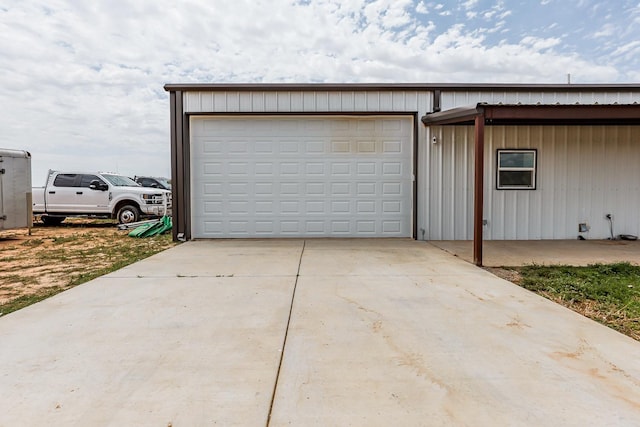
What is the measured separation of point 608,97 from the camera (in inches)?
344

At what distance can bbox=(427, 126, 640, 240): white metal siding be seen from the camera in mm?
8883

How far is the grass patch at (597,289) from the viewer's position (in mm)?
3646

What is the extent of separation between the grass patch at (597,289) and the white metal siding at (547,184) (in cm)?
316

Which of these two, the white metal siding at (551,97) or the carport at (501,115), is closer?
the carport at (501,115)

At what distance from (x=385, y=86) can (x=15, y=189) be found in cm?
1012

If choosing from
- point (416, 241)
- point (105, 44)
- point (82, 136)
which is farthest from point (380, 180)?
point (82, 136)

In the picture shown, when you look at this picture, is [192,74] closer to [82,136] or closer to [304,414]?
[82,136]

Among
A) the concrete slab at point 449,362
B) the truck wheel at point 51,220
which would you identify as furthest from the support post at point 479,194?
the truck wheel at point 51,220

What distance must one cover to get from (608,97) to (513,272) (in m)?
6.28

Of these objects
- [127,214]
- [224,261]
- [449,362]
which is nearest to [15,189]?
[127,214]

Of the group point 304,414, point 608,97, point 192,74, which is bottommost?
point 304,414

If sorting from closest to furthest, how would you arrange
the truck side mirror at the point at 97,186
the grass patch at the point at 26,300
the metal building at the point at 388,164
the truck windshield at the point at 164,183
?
the grass patch at the point at 26,300
the metal building at the point at 388,164
the truck side mirror at the point at 97,186
the truck windshield at the point at 164,183

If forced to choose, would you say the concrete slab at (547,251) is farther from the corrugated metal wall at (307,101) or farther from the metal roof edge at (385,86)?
the metal roof edge at (385,86)

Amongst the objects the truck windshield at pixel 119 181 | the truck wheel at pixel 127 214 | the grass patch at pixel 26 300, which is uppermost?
the truck windshield at pixel 119 181
